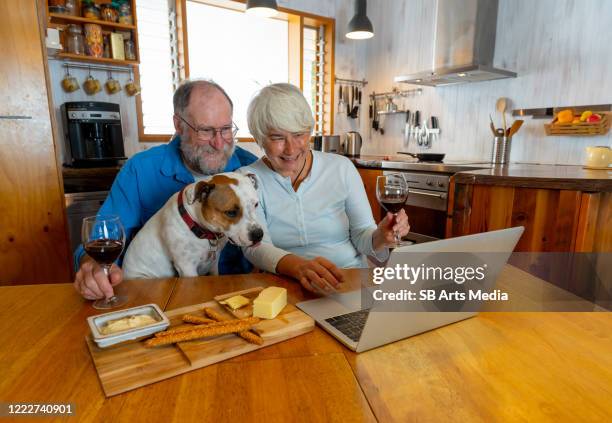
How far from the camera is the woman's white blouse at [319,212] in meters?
1.63

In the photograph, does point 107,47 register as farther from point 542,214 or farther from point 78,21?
point 542,214

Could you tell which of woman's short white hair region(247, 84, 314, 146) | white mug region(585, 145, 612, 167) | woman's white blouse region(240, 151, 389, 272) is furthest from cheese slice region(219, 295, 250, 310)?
white mug region(585, 145, 612, 167)

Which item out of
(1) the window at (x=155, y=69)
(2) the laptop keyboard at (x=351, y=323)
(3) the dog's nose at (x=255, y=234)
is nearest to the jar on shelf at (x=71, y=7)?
(1) the window at (x=155, y=69)

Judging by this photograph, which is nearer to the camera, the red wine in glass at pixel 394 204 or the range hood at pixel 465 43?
the red wine in glass at pixel 394 204

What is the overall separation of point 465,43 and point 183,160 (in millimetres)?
2719

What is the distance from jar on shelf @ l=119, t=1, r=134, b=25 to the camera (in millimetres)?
3320

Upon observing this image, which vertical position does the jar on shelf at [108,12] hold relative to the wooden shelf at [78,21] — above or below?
above

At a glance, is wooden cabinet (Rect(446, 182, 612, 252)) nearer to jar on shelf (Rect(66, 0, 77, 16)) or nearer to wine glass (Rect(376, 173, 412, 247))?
wine glass (Rect(376, 173, 412, 247))

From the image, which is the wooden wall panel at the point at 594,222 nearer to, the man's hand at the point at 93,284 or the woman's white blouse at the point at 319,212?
the woman's white blouse at the point at 319,212

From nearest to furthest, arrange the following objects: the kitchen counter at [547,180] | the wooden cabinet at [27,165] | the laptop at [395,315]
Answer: the laptop at [395,315] < the kitchen counter at [547,180] < the wooden cabinet at [27,165]

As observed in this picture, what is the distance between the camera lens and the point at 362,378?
650 mm

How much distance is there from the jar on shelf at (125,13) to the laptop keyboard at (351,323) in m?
3.52

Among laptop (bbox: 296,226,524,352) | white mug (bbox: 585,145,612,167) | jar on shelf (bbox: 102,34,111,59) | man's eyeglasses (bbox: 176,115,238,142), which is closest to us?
laptop (bbox: 296,226,524,352)

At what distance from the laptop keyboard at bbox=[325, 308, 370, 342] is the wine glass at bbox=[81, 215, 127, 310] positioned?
56 centimetres
